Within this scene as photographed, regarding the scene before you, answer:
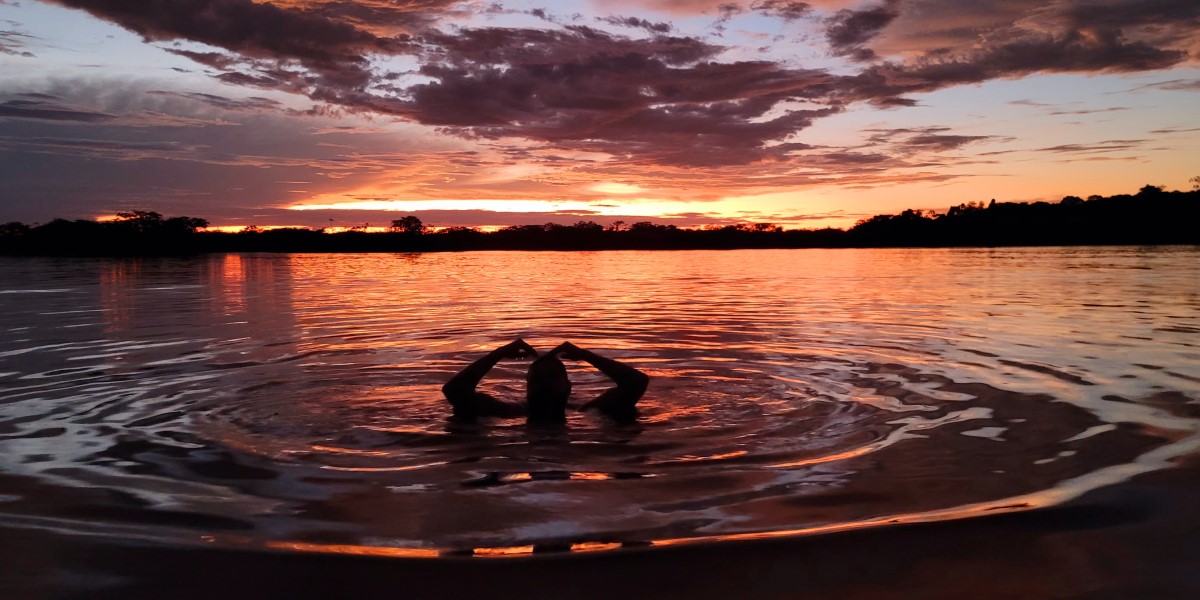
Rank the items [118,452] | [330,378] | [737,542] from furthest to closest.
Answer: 1. [330,378]
2. [118,452]
3. [737,542]

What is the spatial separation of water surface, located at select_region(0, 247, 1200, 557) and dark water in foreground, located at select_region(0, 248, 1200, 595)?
0.12ft

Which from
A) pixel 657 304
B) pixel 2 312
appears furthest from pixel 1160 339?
pixel 2 312

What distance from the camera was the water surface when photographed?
5.23 meters

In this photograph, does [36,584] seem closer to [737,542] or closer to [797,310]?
[737,542]

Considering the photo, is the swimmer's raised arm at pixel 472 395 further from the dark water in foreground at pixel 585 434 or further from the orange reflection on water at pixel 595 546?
the orange reflection on water at pixel 595 546

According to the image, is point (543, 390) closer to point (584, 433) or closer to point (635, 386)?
point (584, 433)

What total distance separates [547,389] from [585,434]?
2.18 feet

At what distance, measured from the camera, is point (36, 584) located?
411 centimetres

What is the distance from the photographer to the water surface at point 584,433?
5234mm

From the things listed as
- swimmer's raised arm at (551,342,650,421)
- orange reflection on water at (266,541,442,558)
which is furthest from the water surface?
swimmer's raised arm at (551,342,650,421)

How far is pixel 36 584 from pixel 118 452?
3.32 metres

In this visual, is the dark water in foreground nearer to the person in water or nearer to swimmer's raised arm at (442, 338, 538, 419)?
the person in water

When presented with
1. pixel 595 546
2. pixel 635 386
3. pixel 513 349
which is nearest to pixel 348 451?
pixel 513 349

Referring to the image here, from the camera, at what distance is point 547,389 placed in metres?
8.13
